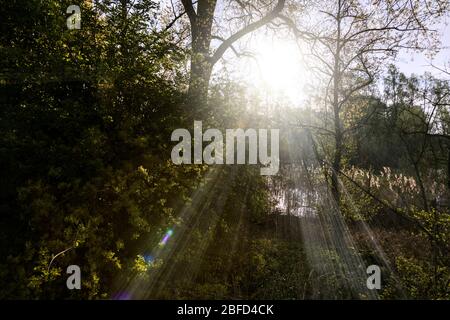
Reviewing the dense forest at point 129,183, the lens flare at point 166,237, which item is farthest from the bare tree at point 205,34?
the lens flare at point 166,237

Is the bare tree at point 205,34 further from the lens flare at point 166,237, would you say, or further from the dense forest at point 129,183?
the lens flare at point 166,237

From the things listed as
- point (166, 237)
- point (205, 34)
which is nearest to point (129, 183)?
point (166, 237)

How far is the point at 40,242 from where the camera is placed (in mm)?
3605

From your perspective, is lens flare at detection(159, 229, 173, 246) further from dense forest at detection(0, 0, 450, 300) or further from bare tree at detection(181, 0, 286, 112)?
bare tree at detection(181, 0, 286, 112)

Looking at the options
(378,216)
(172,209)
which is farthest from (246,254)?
(378,216)

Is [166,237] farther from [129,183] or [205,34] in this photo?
[205,34]

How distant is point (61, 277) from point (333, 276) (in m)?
3.95

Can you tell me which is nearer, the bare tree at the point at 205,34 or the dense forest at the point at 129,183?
the dense forest at the point at 129,183

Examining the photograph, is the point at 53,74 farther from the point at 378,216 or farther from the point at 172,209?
the point at 378,216

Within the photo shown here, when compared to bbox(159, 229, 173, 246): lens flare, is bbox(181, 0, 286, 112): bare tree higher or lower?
higher

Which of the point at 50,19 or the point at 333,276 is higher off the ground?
the point at 50,19

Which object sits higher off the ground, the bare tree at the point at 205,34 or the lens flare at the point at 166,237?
the bare tree at the point at 205,34

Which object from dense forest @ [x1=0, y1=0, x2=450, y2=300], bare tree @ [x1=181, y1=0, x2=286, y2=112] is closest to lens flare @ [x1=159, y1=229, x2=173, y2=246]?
dense forest @ [x1=0, y1=0, x2=450, y2=300]
